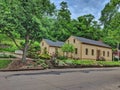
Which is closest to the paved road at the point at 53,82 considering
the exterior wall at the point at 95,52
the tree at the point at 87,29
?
the exterior wall at the point at 95,52

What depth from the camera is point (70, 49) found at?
42.1m

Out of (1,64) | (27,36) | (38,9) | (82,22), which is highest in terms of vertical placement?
(82,22)

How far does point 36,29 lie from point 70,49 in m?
16.9

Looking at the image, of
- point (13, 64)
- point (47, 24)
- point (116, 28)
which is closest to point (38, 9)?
point (47, 24)

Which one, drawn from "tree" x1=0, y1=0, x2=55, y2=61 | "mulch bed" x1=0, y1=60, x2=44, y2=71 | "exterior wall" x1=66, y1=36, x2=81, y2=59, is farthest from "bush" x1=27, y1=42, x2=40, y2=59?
"tree" x1=0, y1=0, x2=55, y2=61

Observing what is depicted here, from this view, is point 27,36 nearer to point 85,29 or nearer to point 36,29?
point 36,29

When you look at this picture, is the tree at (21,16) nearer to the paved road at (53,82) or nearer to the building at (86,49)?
the paved road at (53,82)

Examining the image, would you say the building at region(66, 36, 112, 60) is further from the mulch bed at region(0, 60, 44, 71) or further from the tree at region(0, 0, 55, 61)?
the mulch bed at region(0, 60, 44, 71)

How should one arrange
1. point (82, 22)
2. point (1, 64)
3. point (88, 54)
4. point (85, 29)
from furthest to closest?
1. point (82, 22)
2. point (85, 29)
3. point (88, 54)
4. point (1, 64)

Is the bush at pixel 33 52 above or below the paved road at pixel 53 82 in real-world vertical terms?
above

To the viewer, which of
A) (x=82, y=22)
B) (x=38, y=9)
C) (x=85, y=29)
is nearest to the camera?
(x=38, y=9)

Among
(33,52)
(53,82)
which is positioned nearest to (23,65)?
(53,82)

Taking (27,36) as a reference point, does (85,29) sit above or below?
above

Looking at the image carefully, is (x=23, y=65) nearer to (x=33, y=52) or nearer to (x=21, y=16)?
(x=21, y=16)
